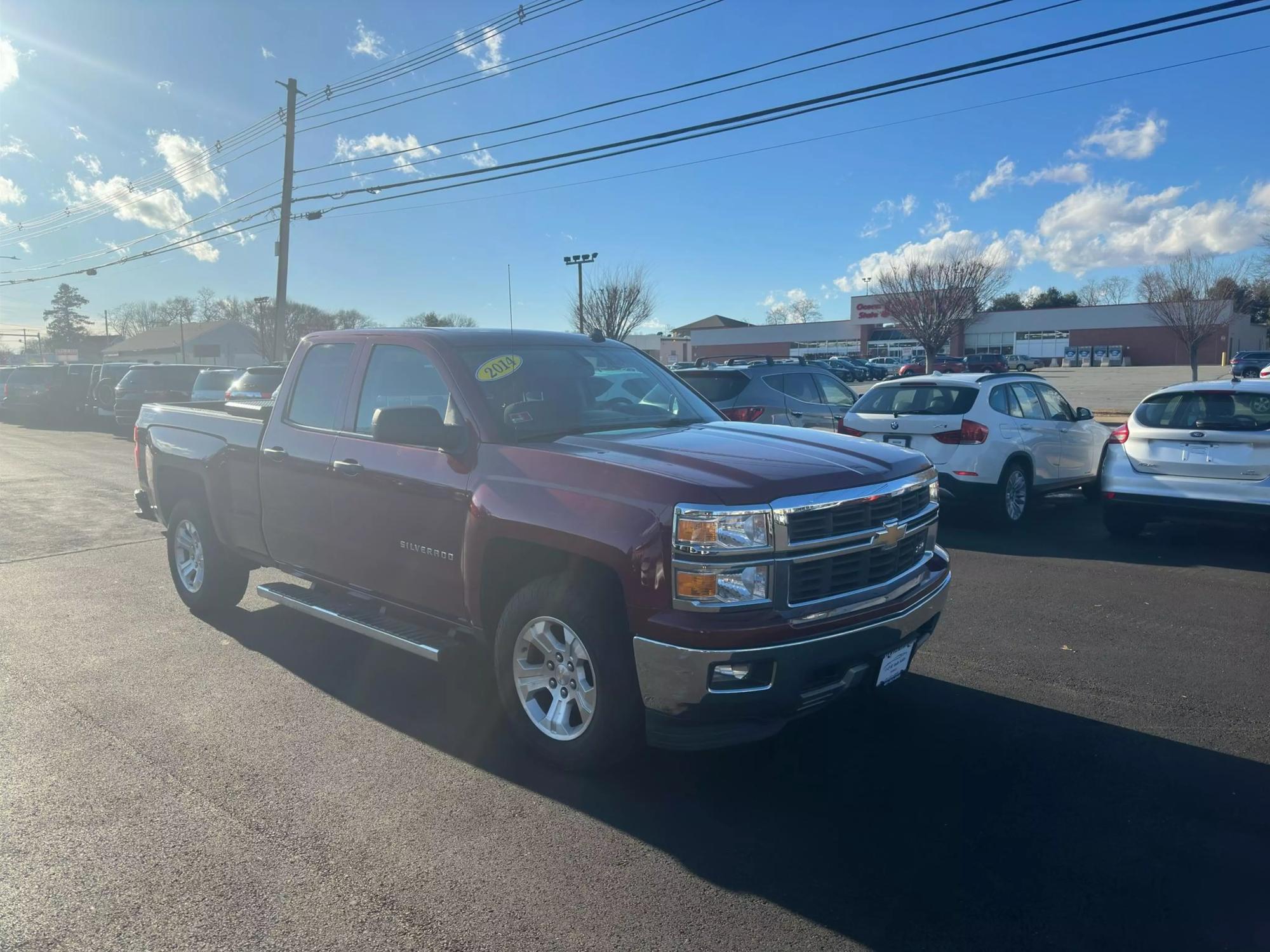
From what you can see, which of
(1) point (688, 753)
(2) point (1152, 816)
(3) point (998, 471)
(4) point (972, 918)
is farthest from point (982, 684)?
(3) point (998, 471)

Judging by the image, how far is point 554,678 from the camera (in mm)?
4090

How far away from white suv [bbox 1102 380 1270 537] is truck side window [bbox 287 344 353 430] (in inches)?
284

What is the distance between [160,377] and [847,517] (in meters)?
23.6

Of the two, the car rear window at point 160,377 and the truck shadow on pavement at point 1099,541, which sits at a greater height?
the car rear window at point 160,377

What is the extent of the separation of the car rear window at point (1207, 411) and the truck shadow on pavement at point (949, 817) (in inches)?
194

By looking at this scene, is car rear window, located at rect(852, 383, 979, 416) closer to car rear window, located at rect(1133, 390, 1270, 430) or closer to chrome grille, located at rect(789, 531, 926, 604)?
car rear window, located at rect(1133, 390, 1270, 430)

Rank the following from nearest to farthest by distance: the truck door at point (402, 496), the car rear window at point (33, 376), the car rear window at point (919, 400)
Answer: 1. the truck door at point (402, 496)
2. the car rear window at point (919, 400)
3. the car rear window at point (33, 376)

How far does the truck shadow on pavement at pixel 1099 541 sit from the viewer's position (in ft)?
27.3

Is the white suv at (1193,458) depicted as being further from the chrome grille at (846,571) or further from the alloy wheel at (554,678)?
the alloy wheel at (554,678)

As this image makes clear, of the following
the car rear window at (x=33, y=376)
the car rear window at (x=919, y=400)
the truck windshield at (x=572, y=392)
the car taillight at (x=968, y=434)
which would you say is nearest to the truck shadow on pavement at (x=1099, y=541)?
the car taillight at (x=968, y=434)

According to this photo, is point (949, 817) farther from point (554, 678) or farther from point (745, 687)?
point (554, 678)

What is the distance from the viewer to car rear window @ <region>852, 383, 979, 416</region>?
9750mm

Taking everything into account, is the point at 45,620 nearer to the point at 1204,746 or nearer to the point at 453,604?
the point at 453,604

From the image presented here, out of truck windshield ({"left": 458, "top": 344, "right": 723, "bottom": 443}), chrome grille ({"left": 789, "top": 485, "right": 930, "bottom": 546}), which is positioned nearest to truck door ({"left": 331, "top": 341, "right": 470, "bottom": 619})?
truck windshield ({"left": 458, "top": 344, "right": 723, "bottom": 443})
